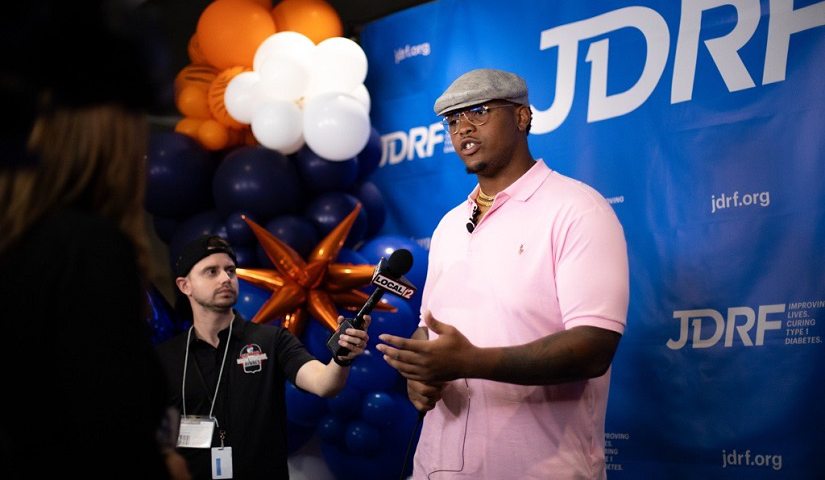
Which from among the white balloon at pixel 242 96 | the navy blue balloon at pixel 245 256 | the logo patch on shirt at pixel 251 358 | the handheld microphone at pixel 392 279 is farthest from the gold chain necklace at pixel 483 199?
the white balloon at pixel 242 96

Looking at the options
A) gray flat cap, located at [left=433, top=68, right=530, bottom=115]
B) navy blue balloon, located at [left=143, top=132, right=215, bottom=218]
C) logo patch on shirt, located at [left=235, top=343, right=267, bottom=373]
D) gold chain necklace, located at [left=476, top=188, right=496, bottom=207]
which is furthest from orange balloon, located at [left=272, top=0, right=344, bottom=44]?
gold chain necklace, located at [left=476, top=188, right=496, bottom=207]

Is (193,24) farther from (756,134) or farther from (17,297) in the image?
(17,297)

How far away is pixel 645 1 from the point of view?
3.79 meters

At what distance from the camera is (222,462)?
9.87 ft

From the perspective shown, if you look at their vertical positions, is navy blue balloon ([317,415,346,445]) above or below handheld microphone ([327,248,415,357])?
below

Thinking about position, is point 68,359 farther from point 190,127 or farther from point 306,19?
point 306,19

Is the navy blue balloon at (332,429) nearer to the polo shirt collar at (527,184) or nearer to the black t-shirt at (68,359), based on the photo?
the polo shirt collar at (527,184)

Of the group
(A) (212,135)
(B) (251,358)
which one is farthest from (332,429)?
(A) (212,135)

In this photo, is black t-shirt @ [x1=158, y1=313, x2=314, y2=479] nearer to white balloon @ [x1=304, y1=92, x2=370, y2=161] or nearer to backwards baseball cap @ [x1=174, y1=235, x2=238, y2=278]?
backwards baseball cap @ [x1=174, y1=235, x2=238, y2=278]

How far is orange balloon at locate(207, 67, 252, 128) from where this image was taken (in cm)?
448

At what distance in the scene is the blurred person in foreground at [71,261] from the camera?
982 mm

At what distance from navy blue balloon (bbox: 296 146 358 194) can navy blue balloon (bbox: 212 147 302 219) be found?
0.10 meters

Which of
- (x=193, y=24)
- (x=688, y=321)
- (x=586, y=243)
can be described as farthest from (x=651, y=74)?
(x=193, y=24)

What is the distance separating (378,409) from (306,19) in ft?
7.52
